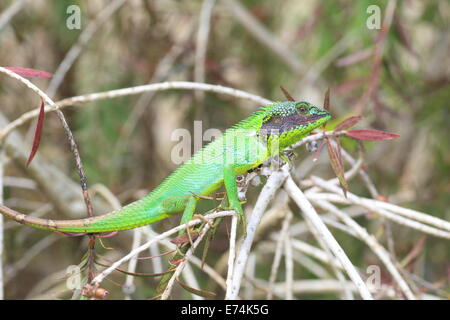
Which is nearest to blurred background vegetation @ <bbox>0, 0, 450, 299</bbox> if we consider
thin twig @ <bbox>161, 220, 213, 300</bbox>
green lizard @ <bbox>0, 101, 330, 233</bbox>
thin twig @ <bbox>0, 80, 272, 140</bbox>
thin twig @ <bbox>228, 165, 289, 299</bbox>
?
thin twig @ <bbox>0, 80, 272, 140</bbox>

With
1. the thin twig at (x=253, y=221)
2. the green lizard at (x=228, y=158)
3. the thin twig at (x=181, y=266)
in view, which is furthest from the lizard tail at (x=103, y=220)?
the thin twig at (x=253, y=221)

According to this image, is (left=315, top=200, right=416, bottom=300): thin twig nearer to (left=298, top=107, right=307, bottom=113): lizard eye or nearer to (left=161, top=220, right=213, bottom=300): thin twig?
(left=298, top=107, right=307, bottom=113): lizard eye

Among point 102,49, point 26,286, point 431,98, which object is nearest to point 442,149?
point 431,98

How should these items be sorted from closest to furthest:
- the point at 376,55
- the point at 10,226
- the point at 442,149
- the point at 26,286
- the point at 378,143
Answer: the point at 376,55, the point at 10,226, the point at 442,149, the point at 378,143, the point at 26,286

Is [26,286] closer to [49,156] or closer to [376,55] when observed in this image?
[49,156]

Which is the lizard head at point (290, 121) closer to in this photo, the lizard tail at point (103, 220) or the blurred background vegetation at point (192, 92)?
the lizard tail at point (103, 220)

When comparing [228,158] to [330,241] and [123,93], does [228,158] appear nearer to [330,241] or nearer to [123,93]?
[123,93]

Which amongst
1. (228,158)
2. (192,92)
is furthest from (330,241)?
(192,92)
